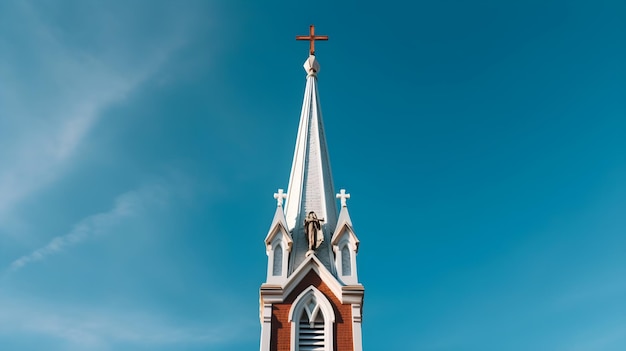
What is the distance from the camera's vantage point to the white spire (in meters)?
23.3

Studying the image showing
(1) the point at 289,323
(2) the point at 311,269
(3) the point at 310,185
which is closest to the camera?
(1) the point at 289,323

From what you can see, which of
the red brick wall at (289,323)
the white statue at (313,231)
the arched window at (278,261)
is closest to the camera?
the red brick wall at (289,323)

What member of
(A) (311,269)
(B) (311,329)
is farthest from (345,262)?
(B) (311,329)

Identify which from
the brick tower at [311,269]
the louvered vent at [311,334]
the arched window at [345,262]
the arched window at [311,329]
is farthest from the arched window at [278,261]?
the arched window at [345,262]

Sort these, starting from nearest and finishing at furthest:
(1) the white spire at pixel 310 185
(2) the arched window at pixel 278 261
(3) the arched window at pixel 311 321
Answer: (3) the arched window at pixel 311 321, (2) the arched window at pixel 278 261, (1) the white spire at pixel 310 185

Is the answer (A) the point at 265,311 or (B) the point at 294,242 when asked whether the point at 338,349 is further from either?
(B) the point at 294,242

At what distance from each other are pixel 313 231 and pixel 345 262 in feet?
5.53

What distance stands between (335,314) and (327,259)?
2.69 m

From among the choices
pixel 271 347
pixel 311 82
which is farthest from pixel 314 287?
pixel 311 82

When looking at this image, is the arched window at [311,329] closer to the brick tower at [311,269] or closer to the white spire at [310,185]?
the brick tower at [311,269]

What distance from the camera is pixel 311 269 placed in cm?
2192

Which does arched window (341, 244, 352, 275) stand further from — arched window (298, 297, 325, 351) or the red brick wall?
arched window (298, 297, 325, 351)

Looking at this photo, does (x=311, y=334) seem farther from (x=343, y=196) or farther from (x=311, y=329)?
(x=343, y=196)

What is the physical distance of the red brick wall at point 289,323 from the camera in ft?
65.3
